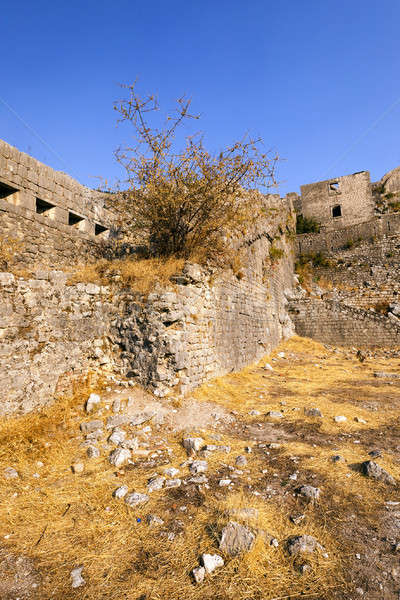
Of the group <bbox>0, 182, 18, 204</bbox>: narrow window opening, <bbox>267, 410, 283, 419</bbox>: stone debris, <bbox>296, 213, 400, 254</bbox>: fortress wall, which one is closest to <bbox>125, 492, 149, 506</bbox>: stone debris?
<bbox>267, 410, 283, 419</bbox>: stone debris

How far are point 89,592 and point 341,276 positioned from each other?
857 inches

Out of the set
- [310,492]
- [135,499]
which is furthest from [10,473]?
[310,492]

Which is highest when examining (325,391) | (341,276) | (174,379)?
(341,276)

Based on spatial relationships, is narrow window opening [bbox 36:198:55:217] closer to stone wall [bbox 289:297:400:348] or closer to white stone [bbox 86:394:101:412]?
white stone [bbox 86:394:101:412]

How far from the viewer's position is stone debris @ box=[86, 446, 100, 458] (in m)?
3.70

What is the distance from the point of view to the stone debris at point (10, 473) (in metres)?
3.20

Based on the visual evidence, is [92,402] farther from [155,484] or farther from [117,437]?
[155,484]

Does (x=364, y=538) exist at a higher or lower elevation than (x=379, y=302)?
lower

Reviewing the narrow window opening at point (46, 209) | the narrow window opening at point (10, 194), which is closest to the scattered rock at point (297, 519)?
the narrow window opening at point (10, 194)

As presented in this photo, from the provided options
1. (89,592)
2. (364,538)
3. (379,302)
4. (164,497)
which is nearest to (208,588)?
(89,592)

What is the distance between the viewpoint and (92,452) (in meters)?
3.72

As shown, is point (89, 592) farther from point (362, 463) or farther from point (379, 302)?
point (379, 302)

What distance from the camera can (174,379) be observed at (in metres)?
5.54

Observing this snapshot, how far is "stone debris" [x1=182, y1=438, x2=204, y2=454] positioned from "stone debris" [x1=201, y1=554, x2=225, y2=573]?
1650mm
